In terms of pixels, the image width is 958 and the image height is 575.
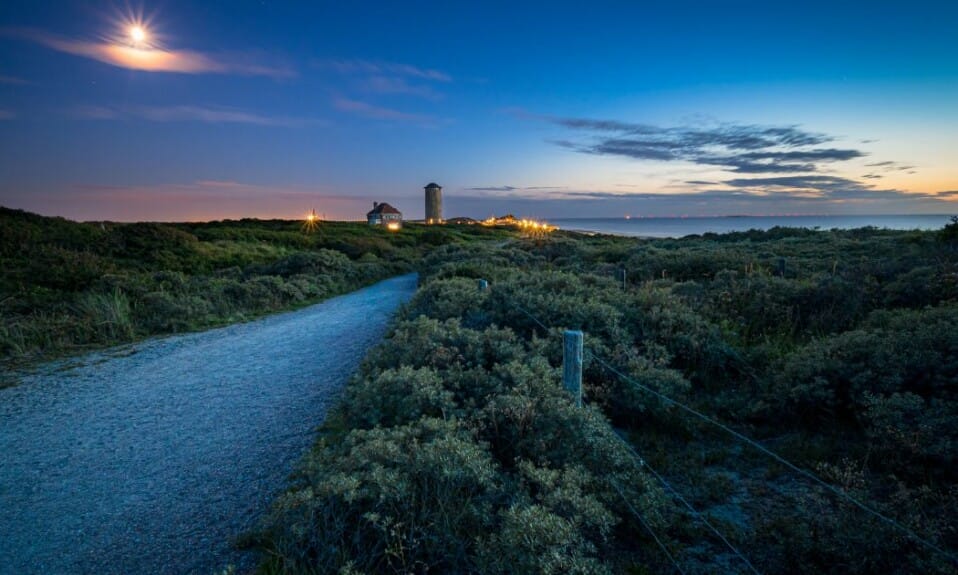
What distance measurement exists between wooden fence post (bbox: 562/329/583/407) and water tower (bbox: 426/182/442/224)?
107693mm

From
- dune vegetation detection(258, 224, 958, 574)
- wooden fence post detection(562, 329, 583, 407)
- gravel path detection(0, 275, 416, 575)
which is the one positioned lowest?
gravel path detection(0, 275, 416, 575)

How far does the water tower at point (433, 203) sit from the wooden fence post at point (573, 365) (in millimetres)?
107693

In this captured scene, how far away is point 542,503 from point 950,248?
1882 cm

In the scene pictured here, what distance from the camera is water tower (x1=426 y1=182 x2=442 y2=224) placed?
364 feet

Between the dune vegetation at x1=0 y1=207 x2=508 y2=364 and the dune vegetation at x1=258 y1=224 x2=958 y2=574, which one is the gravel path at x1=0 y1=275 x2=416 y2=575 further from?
the dune vegetation at x1=0 y1=207 x2=508 y2=364

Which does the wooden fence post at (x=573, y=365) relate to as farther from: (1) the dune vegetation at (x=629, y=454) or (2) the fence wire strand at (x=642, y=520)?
(2) the fence wire strand at (x=642, y=520)

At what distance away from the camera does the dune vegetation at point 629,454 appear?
352 centimetres

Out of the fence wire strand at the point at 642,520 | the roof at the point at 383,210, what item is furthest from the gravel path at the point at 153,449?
the roof at the point at 383,210

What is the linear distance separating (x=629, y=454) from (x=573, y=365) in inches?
43.6

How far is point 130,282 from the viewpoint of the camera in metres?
15.2

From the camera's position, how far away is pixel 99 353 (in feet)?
32.1

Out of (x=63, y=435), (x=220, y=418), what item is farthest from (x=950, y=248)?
(x=63, y=435)

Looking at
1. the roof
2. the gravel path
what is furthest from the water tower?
the gravel path

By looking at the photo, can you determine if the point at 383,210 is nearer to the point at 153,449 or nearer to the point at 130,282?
the point at 130,282
